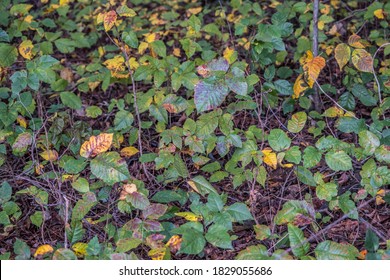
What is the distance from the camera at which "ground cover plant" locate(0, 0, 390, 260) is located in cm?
247

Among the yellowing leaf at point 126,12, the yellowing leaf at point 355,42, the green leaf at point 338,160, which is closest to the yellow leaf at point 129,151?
the yellowing leaf at point 126,12

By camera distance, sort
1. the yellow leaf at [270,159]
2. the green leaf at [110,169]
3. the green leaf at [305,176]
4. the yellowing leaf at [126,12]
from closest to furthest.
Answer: the green leaf at [110,169] < the yellow leaf at [270,159] < the green leaf at [305,176] < the yellowing leaf at [126,12]

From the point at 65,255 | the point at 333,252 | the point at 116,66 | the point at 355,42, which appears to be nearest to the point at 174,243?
the point at 65,255

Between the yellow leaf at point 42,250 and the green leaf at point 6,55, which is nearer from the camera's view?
the yellow leaf at point 42,250

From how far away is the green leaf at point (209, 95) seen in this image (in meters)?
2.55

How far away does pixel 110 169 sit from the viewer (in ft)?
8.31

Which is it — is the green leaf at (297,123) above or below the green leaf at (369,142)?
below

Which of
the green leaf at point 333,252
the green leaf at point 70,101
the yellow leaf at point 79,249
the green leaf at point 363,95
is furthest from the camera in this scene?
the green leaf at point 70,101

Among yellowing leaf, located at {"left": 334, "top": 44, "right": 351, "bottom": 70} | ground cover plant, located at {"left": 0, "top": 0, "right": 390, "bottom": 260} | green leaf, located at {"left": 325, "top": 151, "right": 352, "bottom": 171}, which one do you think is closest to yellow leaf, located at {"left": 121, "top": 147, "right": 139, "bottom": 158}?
ground cover plant, located at {"left": 0, "top": 0, "right": 390, "bottom": 260}

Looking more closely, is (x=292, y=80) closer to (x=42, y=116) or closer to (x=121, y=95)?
(x=121, y=95)

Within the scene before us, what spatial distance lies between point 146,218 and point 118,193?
355 mm

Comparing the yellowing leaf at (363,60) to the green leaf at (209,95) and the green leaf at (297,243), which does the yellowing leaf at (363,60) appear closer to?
the green leaf at (209,95)

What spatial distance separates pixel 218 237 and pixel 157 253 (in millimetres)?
275

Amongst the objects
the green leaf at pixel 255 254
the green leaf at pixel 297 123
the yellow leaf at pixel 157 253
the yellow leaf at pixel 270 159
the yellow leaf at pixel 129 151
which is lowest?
the yellow leaf at pixel 129 151
